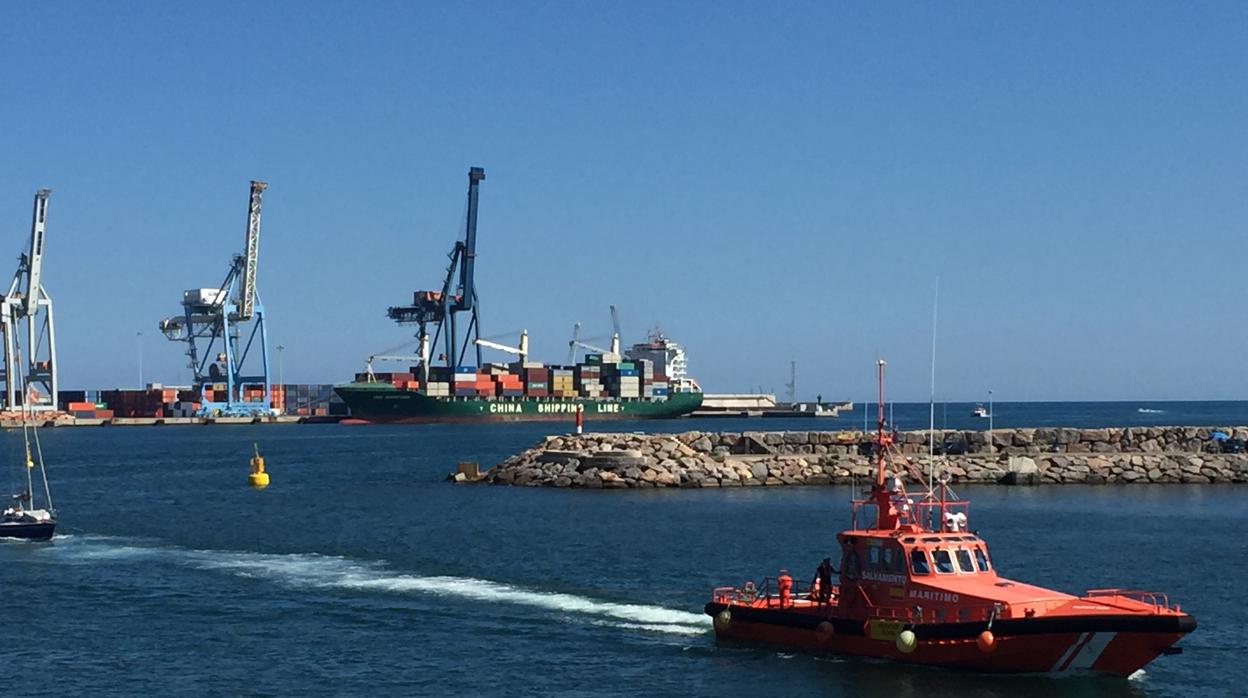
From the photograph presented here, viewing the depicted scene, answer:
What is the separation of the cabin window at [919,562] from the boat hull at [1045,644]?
106 centimetres

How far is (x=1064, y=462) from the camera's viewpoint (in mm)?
72750

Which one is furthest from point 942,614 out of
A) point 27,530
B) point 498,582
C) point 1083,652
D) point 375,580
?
point 27,530

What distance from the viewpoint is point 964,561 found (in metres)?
27.5

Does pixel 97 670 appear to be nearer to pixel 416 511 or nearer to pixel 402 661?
pixel 402 661

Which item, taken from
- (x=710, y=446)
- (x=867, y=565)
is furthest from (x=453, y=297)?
(x=867, y=565)

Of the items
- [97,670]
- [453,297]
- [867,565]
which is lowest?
[97,670]

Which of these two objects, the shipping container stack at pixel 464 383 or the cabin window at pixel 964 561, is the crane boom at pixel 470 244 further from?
the cabin window at pixel 964 561

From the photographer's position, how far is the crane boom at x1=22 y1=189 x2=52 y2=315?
18012 centimetres

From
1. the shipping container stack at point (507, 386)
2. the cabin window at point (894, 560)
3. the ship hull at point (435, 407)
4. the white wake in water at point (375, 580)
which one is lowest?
the white wake in water at point (375, 580)

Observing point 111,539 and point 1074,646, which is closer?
point 1074,646

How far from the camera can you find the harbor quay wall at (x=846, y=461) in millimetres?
71500

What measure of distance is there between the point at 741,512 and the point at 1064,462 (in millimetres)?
22502

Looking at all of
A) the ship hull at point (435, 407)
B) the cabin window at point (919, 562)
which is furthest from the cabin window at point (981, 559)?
the ship hull at point (435, 407)

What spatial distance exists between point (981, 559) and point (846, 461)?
1853 inches
